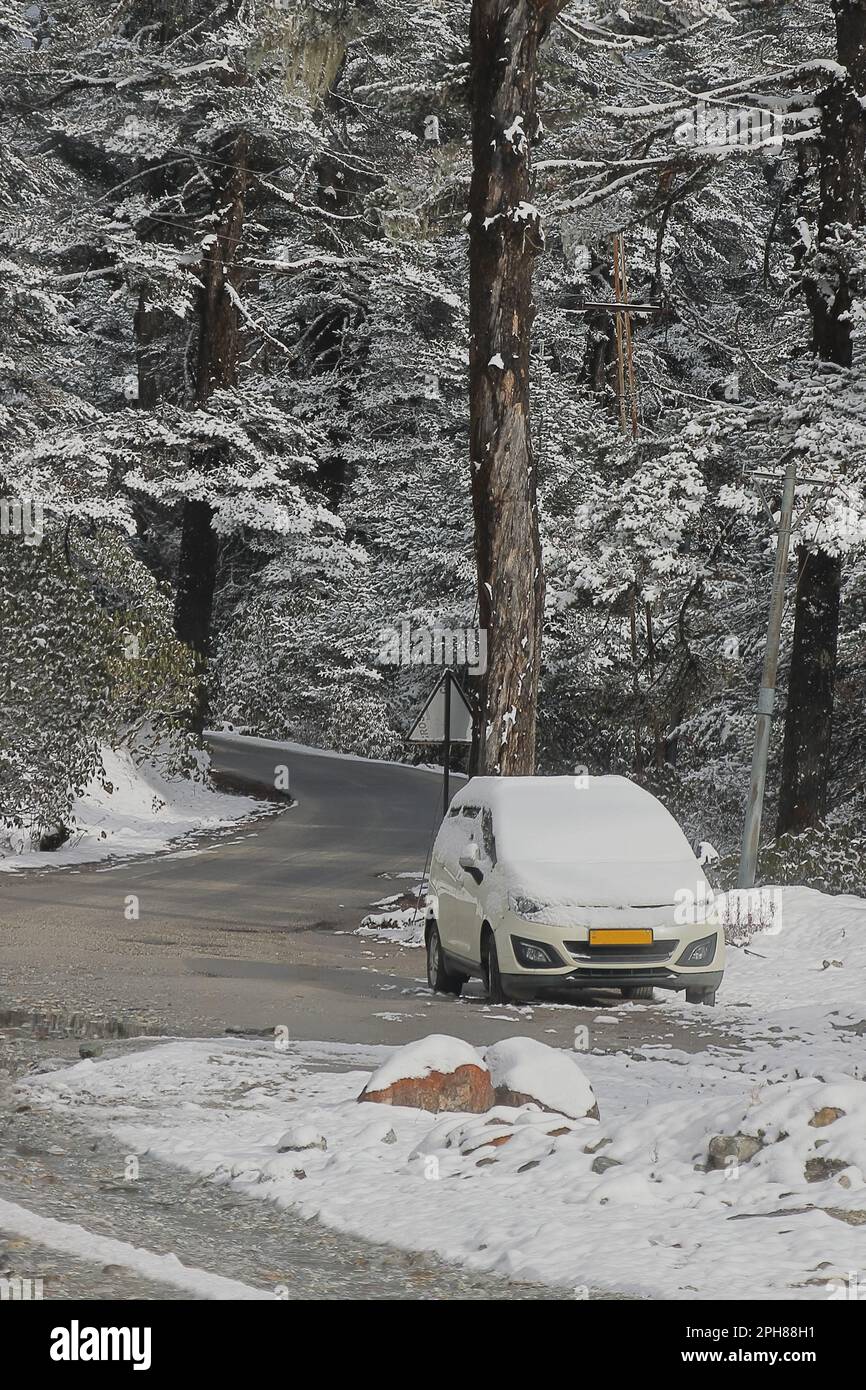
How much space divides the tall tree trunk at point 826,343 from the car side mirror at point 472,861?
9.69 m

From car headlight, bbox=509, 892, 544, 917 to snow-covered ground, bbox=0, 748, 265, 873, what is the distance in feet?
39.8

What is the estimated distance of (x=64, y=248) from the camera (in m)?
36.1

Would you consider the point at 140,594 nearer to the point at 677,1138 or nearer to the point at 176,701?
the point at 176,701

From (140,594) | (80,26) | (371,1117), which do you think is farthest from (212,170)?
(371,1117)

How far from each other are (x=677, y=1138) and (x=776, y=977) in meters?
8.26

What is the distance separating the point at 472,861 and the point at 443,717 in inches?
254

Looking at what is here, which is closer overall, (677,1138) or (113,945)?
(677,1138)

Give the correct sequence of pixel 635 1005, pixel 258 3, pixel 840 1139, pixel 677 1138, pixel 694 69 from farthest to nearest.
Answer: pixel 694 69, pixel 258 3, pixel 635 1005, pixel 677 1138, pixel 840 1139

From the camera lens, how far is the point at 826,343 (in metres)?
24.6

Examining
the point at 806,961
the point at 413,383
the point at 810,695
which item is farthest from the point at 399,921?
the point at 413,383

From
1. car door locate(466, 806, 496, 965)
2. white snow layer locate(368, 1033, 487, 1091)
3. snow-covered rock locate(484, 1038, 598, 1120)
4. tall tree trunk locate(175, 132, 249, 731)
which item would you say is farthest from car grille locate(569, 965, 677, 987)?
tall tree trunk locate(175, 132, 249, 731)

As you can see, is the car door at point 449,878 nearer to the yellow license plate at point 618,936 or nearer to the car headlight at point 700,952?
the yellow license plate at point 618,936

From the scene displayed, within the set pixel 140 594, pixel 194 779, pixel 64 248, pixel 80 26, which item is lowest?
pixel 194 779

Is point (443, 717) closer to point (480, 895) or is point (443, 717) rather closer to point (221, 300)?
point (480, 895)
